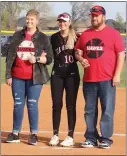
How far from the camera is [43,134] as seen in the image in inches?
305

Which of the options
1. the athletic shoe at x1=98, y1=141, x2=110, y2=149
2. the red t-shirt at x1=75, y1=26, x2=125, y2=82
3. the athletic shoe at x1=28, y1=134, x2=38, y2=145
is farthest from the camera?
the athletic shoe at x1=28, y1=134, x2=38, y2=145

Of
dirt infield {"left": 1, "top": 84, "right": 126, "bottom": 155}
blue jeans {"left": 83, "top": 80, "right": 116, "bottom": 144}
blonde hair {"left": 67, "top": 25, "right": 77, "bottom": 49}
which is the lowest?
dirt infield {"left": 1, "top": 84, "right": 126, "bottom": 155}

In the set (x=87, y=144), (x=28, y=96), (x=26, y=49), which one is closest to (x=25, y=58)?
(x=26, y=49)

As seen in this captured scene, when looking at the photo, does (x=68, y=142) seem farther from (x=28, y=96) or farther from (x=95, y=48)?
(x=95, y=48)

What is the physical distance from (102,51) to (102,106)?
2.53ft

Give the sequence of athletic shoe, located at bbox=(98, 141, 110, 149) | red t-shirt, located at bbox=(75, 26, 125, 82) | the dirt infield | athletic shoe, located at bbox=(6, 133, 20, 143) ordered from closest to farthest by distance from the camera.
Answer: the dirt infield
red t-shirt, located at bbox=(75, 26, 125, 82)
athletic shoe, located at bbox=(98, 141, 110, 149)
athletic shoe, located at bbox=(6, 133, 20, 143)

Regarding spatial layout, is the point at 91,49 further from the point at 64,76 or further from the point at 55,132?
the point at 55,132

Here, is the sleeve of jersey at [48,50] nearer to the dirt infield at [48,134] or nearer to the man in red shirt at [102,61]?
the man in red shirt at [102,61]

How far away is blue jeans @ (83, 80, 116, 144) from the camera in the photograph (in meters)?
6.48

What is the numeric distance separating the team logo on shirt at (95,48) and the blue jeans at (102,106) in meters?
0.39

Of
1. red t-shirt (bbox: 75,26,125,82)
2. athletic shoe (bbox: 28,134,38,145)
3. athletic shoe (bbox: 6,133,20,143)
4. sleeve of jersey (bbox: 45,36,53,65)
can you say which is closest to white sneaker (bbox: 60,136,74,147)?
athletic shoe (bbox: 28,134,38,145)

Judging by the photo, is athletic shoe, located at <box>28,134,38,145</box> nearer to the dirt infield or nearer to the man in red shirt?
the dirt infield

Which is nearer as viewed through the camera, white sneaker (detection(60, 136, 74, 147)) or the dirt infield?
the dirt infield

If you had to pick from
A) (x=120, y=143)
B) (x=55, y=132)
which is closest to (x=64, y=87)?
(x=55, y=132)
